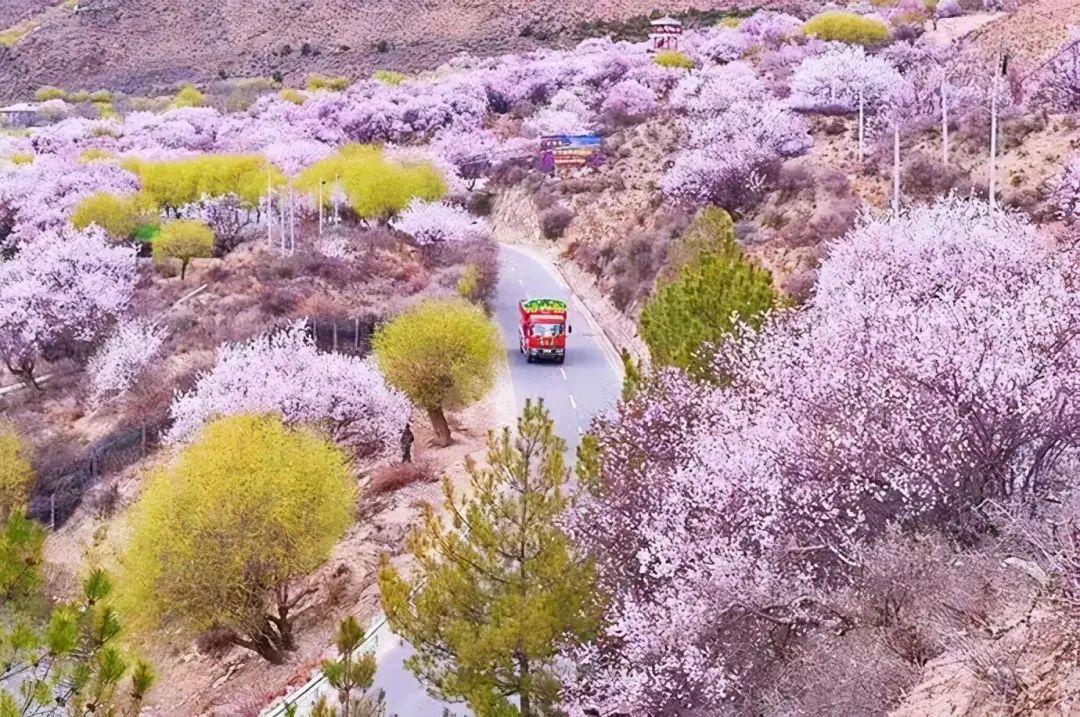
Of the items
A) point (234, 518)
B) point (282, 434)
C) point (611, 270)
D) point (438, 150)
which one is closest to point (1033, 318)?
point (234, 518)

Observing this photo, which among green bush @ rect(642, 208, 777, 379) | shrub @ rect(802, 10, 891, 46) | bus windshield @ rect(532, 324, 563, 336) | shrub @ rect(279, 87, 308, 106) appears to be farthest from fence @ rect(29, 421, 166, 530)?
shrub @ rect(279, 87, 308, 106)

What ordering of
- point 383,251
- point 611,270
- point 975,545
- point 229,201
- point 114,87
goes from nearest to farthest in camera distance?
point 975,545, point 611,270, point 383,251, point 229,201, point 114,87

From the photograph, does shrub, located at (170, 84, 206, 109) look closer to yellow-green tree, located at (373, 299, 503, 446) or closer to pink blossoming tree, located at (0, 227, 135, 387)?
pink blossoming tree, located at (0, 227, 135, 387)

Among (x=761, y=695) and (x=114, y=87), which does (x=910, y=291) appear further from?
(x=114, y=87)

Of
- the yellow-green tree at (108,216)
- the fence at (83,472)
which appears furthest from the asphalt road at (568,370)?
the yellow-green tree at (108,216)

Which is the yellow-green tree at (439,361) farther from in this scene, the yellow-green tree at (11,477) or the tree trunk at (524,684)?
the tree trunk at (524,684)

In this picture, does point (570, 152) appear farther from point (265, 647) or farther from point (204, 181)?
point (265, 647)
